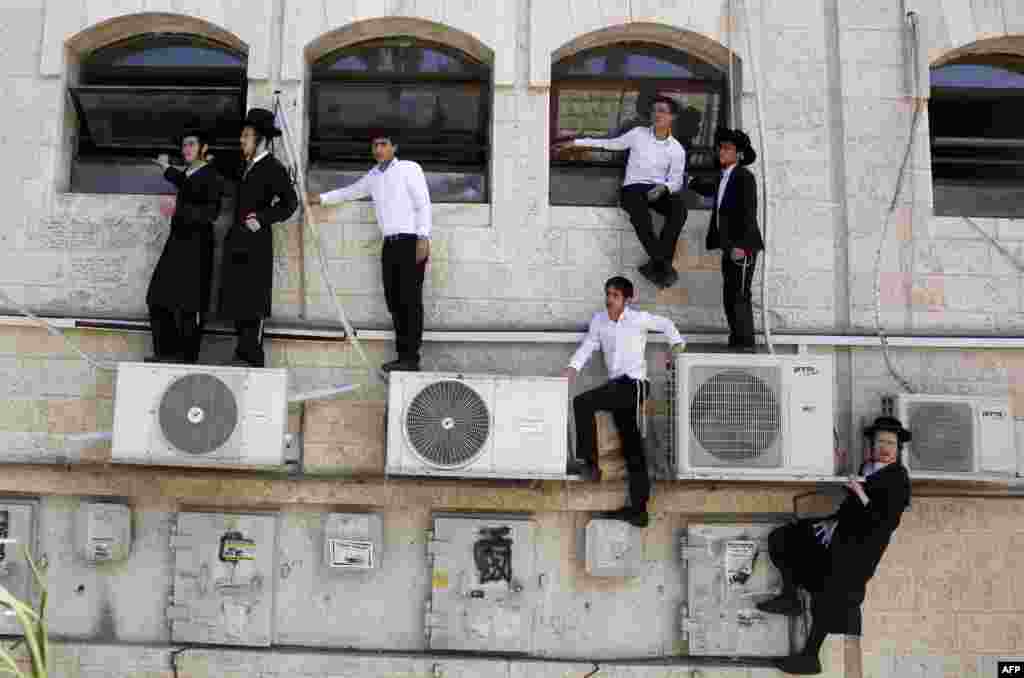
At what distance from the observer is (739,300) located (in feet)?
25.5

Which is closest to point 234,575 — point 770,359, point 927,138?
point 770,359

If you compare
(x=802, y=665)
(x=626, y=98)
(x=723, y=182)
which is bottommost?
(x=802, y=665)

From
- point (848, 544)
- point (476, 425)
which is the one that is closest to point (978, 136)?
point (848, 544)

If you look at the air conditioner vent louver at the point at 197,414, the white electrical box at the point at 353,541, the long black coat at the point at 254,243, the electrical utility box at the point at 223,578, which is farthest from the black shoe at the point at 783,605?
the long black coat at the point at 254,243

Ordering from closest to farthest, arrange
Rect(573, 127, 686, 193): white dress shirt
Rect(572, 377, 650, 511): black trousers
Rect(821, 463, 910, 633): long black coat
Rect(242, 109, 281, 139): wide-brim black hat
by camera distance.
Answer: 1. Rect(821, 463, 910, 633): long black coat
2. Rect(572, 377, 650, 511): black trousers
3. Rect(242, 109, 281, 139): wide-brim black hat
4. Rect(573, 127, 686, 193): white dress shirt

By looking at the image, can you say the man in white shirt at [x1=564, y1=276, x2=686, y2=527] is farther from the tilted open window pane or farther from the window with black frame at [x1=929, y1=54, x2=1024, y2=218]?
the tilted open window pane

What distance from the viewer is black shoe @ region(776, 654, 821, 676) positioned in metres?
7.38

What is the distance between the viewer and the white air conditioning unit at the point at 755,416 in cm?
736

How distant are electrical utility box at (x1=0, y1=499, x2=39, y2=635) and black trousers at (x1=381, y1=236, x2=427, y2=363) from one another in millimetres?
2882

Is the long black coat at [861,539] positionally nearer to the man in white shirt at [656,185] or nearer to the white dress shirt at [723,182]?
the man in white shirt at [656,185]

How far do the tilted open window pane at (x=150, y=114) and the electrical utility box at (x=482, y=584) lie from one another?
3.53 meters

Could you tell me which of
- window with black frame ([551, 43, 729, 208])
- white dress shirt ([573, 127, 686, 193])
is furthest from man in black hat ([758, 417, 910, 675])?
window with black frame ([551, 43, 729, 208])

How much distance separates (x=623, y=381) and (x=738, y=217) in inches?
57.4

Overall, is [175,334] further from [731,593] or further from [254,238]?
[731,593]
